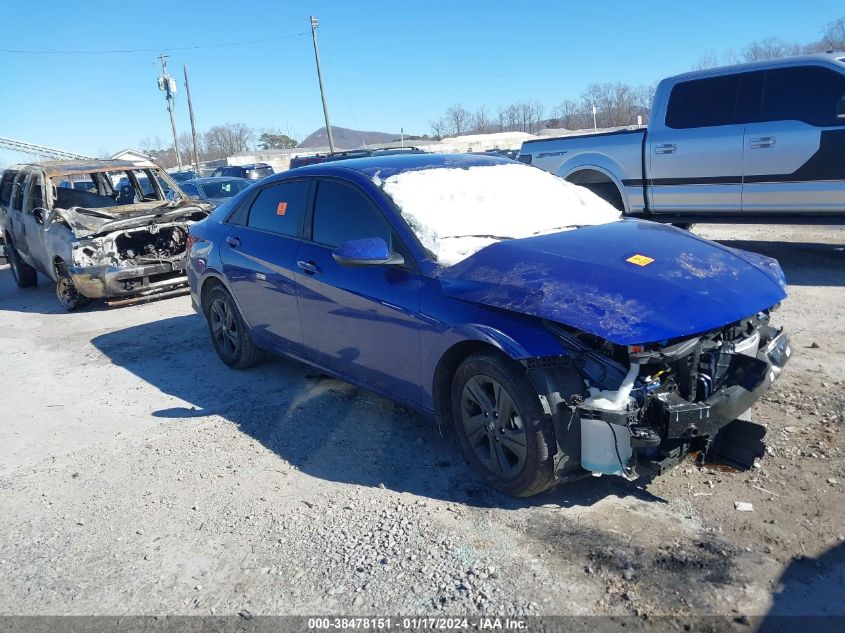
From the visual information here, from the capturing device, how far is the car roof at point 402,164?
4.46m

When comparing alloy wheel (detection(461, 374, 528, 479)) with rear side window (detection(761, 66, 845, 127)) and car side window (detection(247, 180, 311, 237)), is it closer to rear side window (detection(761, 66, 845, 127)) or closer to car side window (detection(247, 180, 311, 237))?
car side window (detection(247, 180, 311, 237))

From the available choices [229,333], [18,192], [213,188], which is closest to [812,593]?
[229,333]

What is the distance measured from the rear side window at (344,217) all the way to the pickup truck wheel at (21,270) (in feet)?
28.0

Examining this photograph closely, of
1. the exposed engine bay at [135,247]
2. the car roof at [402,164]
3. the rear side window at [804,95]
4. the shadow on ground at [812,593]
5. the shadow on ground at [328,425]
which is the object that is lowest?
the shadow on ground at [328,425]

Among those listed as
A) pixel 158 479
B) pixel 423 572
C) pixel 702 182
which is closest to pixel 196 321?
pixel 158 479

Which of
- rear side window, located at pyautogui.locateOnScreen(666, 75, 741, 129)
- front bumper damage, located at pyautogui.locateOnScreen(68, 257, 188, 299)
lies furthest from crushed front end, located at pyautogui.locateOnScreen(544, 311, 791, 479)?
front bumper damage, located at pyautogui.locateOnScreen(68, 257, 188, 299)

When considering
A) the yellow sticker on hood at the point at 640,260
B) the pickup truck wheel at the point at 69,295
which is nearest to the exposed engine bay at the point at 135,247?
the pickup truck wheel at the point at 69,295

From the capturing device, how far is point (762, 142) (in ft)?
25.8

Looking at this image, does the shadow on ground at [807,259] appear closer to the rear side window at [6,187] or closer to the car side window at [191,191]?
the car side window at [191,191]

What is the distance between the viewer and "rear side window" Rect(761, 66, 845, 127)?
292 inches

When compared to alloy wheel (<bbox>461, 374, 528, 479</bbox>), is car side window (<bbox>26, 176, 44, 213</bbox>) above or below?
above

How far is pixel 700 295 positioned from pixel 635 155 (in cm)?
631

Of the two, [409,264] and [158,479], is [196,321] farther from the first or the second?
[409,264]

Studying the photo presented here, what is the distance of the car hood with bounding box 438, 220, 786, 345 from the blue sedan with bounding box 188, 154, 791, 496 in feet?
0.03
